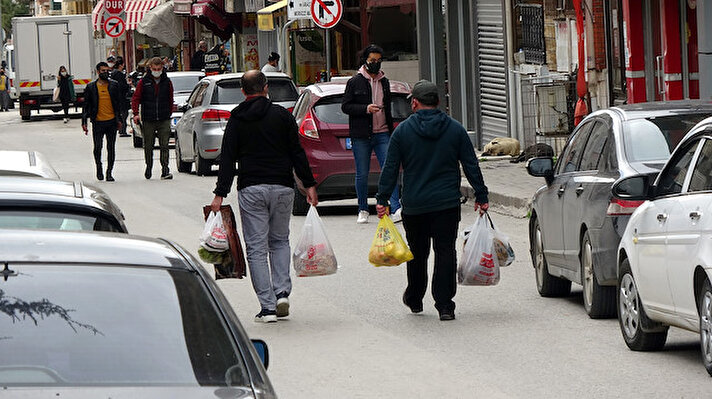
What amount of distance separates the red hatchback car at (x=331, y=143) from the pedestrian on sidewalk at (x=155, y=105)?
6555mm

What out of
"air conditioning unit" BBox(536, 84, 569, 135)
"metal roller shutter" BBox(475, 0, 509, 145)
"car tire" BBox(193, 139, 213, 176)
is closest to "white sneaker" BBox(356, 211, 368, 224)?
"air conditioning unit" BBox(536, 84, 569, 135)

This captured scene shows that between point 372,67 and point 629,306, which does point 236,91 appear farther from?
point 629,306

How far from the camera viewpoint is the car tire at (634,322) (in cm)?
918

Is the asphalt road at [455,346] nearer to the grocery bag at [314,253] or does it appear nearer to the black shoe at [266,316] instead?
the black shoe at [266,316]

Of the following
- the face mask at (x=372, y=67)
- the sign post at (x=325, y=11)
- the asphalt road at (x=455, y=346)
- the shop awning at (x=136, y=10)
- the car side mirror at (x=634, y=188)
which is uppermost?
the shop awning at (x=136, y=10)

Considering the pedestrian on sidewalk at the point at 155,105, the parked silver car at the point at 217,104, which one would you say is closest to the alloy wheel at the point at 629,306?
the parked silver car at the point at 217,104

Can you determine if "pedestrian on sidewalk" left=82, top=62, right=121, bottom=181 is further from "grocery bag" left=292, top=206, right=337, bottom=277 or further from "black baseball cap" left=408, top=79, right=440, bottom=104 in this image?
"black baseball cap" left=408, top=79, right=440, bottom=104

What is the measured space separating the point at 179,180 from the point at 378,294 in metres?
13.8

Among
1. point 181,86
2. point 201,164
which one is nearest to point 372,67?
point 201,164

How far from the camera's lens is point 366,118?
17516 mm

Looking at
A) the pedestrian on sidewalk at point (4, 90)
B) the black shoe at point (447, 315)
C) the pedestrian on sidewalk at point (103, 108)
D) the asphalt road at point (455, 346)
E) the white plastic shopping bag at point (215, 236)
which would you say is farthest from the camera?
the pedestrian on sidewalk at point (4, 90)

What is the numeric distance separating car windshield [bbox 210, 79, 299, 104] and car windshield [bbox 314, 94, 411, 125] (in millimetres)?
6664

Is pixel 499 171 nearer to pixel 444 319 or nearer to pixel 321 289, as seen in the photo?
pixel 321 289

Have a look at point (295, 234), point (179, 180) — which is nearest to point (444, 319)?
point (295, 234)
